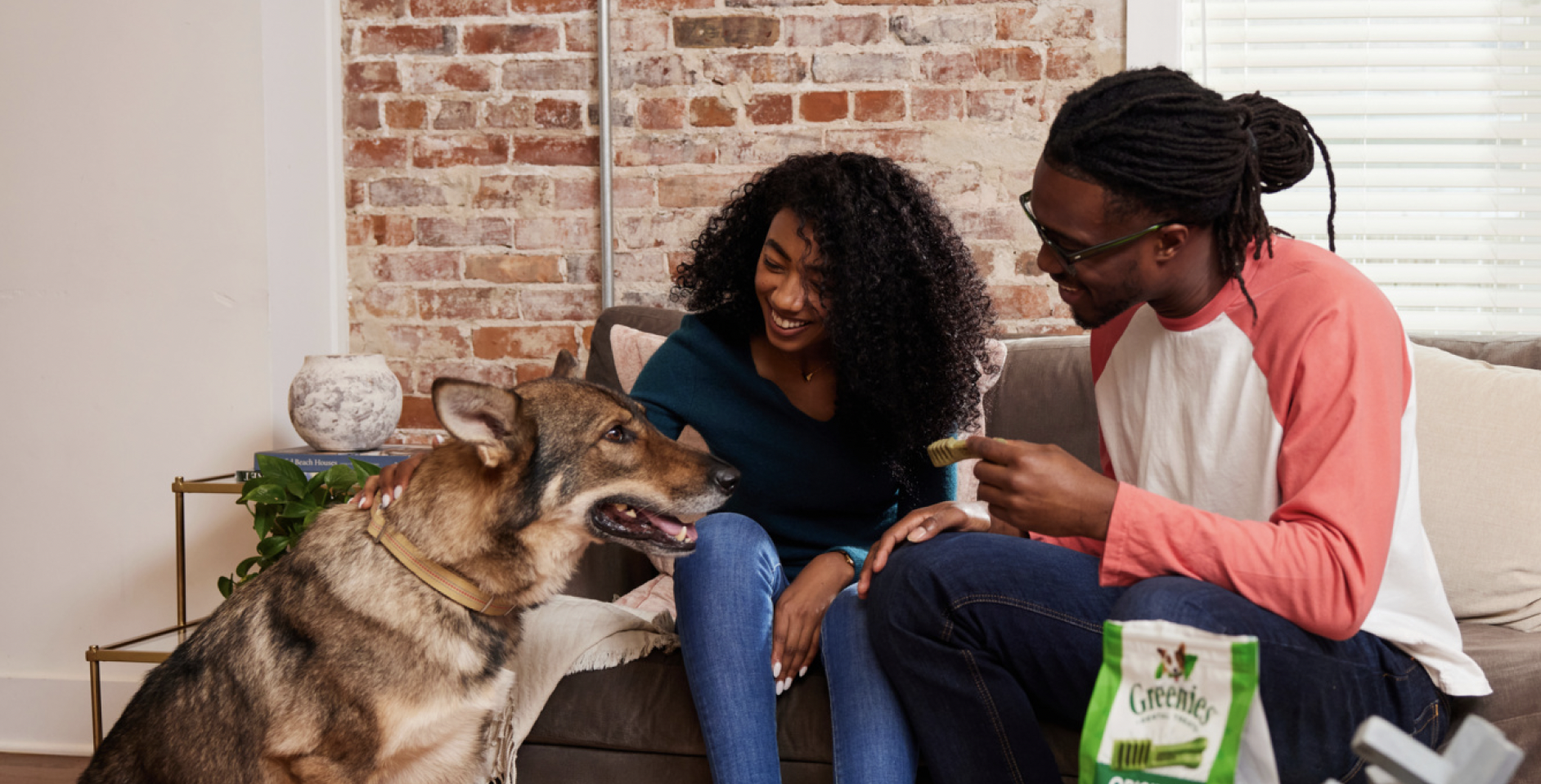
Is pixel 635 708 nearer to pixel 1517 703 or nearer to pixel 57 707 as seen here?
pixel 1517 703

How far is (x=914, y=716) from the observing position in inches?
53.2

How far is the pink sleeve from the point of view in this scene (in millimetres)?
1101

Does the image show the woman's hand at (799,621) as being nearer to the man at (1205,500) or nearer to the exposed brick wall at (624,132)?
the man at (1205,500)

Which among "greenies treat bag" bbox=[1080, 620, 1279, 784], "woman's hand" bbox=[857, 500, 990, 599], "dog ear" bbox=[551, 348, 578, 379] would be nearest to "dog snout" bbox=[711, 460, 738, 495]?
"woman's hand" bbox=[857, 500, 990, 599]

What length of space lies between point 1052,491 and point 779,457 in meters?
0.74

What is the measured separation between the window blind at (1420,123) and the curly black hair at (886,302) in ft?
4.29

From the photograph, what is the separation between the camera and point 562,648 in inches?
66.8

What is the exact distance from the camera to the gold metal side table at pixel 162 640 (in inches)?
91.3

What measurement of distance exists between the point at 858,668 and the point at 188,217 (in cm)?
231

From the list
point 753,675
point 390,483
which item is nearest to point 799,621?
point 753,675

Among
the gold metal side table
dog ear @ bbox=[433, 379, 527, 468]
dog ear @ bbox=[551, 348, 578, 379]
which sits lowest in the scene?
the gold metal side table

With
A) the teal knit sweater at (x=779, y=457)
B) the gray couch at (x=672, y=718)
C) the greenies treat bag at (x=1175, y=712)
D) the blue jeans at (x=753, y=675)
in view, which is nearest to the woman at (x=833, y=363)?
the teal knit sweater at (x=779, y=457)

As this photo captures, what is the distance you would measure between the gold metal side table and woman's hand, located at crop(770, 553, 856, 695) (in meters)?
1.49

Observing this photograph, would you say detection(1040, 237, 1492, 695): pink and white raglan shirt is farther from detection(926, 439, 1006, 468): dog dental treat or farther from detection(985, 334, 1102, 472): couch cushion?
detection(985, 334, 1102, 472): couch cushion
